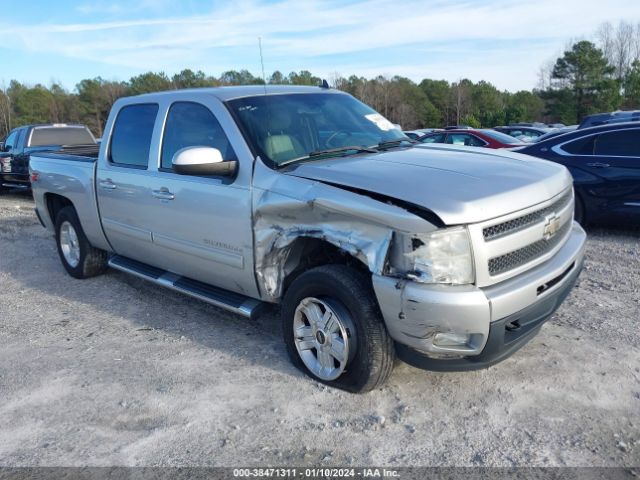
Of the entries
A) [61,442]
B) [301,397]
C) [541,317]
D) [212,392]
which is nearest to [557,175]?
[541,317]

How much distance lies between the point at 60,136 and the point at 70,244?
332 inches

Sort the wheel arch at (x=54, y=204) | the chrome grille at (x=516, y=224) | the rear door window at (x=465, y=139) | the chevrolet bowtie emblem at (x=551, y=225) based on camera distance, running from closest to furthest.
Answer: the chrome grille at (x=516, y=224) → the chevrolet bowtie emblem at (x=551, y=225) → the wheel arch at (x=54, y=204) → the rear door window at (x=465, y=139)

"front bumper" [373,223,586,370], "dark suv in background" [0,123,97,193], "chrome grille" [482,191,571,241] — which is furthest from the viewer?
"dark suv in background" [0,123,97,193]

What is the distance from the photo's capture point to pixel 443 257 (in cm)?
286

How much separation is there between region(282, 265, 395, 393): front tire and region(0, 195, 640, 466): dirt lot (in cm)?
14

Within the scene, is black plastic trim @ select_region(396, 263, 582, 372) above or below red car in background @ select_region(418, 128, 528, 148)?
below

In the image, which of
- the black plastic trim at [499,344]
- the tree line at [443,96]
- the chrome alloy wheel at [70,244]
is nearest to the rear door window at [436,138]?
the chrome alloy wheel at [70,244]

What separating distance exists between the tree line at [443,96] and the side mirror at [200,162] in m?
47.7

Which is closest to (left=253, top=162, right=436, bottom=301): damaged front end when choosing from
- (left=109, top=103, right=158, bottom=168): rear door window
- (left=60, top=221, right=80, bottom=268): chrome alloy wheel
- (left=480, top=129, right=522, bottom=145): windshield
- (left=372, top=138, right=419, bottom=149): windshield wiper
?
(left=372, top=138, right=419, bottom=149): windshield wiper

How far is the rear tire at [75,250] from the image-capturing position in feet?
19.8

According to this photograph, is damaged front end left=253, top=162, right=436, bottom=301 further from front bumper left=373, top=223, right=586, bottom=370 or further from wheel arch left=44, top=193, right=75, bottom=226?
wheel arch left=44, top=193, right=75, bottom=226

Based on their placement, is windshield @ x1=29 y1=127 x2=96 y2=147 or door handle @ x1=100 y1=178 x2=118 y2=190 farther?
windshield @ x1=29 y1=127 x2=96 y2=147

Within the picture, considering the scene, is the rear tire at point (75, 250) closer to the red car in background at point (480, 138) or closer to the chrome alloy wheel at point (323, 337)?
the chrome alloy wheel at point (323, 337)

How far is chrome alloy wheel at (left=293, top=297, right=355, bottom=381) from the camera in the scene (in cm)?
329
